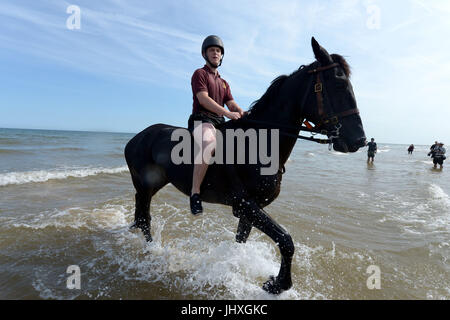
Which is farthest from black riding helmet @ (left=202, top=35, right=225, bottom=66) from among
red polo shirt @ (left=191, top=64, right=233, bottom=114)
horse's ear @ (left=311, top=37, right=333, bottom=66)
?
horse's ear @ (left=311, top=37, right=333, bottom=66)

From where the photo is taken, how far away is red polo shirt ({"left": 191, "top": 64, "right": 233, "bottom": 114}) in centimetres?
319

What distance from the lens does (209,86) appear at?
3340 mm

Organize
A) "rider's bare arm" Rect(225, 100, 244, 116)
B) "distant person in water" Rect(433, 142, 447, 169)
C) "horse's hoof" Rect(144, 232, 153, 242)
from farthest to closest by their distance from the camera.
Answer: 1. "distant person in water" Rect(433, 142, 447, 169)
2. "horse's hoof" Rect(144, 232, 153, 242)
3. "rider's bare arm" Rect(225, 100, 244, 116)

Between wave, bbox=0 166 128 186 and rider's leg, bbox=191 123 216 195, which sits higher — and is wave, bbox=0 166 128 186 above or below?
below

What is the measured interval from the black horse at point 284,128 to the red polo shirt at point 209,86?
0.46 m

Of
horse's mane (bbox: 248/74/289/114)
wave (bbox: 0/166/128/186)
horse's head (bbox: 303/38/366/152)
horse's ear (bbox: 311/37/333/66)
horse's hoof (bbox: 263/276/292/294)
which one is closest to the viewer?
horse's head (bbox: 303/38/366/152)

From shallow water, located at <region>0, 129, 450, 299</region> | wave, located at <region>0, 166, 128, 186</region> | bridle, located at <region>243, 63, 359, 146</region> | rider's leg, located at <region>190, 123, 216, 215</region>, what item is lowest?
shallow water, located at <region>0, 129, 450, 299</region>

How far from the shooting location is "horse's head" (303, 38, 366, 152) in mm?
2500

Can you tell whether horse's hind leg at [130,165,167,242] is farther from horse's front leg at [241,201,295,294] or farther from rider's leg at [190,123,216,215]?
horse's front leg at [241,201,295,294]

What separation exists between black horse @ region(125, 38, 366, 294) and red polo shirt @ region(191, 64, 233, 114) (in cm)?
46

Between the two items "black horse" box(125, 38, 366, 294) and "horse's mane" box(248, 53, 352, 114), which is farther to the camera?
"horse's mane" box(248, 53, 352, 114)

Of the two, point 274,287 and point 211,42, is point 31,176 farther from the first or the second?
point 274,287

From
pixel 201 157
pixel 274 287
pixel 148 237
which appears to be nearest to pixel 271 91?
pixel 201 157
